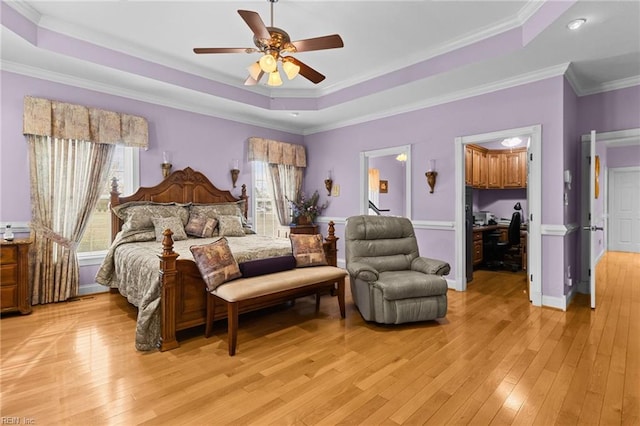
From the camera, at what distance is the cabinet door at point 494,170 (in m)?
6.54

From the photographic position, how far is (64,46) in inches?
137

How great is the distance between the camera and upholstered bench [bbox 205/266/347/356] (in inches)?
105

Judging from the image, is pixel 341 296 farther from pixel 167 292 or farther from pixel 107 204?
pixel 107 204

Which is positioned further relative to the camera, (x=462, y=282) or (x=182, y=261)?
(x=462, y=282)

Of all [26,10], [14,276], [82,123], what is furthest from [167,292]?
[26,10]

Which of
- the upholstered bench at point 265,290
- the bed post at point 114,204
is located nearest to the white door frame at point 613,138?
the upholstered bench at point 265,290

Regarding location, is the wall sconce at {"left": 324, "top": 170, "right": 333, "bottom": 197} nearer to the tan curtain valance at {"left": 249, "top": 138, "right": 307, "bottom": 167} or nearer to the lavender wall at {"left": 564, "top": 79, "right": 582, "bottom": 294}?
the tan curtain valance at {"left": 249, "top": 138, "right": 307, "bottom": 167}

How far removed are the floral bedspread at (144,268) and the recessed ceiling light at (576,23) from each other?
347cm

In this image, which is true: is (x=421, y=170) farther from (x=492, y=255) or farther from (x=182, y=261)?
(x=182, y=261)

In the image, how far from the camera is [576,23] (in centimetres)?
286

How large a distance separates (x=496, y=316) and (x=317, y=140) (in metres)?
4.59

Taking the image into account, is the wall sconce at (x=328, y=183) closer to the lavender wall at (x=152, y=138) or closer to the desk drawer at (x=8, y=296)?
the lavender wall at (x=152, y=138)

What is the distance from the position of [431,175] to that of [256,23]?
3.36 meters

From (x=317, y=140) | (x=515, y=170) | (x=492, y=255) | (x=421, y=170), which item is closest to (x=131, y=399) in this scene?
(x=421, y=170)
